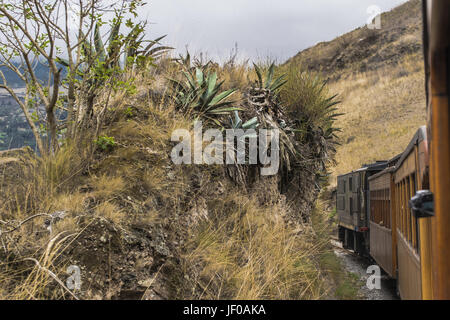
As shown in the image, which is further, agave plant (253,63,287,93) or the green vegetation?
agave plant (253,63,287,93)

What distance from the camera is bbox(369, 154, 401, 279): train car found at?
839 cm

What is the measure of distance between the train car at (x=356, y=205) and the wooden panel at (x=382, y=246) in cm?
201

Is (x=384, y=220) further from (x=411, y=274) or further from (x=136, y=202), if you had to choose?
(x=136, y=202)

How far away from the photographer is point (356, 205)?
1483 cm

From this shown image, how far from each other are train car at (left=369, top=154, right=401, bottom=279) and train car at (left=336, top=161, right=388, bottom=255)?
151 centimetres

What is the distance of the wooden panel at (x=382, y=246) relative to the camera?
875 cm

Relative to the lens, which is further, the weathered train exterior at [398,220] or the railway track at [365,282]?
the railway track at [365,282]

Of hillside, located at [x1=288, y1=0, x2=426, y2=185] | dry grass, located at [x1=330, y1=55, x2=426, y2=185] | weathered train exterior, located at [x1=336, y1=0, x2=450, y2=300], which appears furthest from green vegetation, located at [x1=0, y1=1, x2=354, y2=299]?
dry grass, located at [x1=330, y1=55, x2=426, y2=185]

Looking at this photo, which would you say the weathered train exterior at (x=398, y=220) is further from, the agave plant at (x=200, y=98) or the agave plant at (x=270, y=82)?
the agave plant at (x=200, y=98)

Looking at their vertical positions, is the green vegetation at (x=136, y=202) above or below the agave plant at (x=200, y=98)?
below

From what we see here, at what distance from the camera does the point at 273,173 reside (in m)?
9.37

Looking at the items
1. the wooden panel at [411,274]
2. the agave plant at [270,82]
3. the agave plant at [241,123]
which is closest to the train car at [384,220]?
the wooden panel at [411,274]

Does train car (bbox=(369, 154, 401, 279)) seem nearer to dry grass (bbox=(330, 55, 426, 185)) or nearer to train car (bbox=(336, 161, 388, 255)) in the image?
train car (bbox=(336, 161, 388, 255))

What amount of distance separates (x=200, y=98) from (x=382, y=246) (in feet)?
16.0
